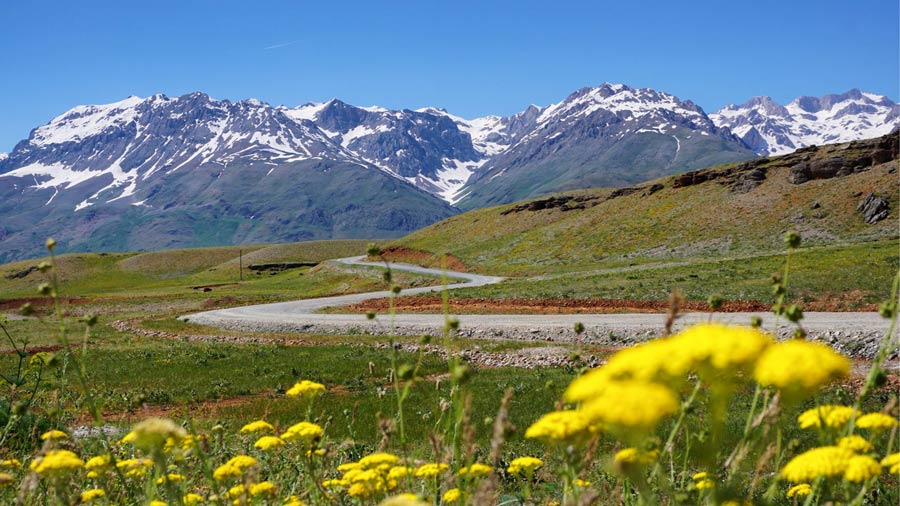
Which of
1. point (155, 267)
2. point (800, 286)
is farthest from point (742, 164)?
point (155, 267)

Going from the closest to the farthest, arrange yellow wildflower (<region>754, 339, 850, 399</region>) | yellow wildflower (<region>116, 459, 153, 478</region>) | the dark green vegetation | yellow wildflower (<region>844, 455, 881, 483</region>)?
yellow wildflower (<region>754, 339, 850, 399</region>), yellow wildflower (<region>844, 455, 881, 483</region>), yellow wildflower (<region>116, 459, 153, 478</region>), the dark green vegetation

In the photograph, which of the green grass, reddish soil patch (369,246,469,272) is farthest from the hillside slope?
the green grass

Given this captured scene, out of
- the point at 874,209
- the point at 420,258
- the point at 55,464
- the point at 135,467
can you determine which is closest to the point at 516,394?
the point at 135,467

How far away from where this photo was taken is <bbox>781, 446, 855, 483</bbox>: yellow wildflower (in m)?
2.28

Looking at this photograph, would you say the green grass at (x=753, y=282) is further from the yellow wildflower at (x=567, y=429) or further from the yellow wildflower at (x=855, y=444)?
the yellow wildflower at (x=567, y=429)

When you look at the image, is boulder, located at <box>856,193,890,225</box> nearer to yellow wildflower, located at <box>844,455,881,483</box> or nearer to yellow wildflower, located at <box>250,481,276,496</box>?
yellow wildflower, located at <box>844,455,881,483</box>

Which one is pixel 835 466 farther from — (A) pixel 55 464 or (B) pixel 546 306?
(B) pixel 546 306

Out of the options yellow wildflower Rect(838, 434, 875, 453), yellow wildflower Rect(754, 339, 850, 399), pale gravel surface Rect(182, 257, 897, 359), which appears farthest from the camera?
pale gravel surface Rect(182, 257, 897, 359)

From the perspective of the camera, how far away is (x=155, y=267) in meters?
156

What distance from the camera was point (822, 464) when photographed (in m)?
2.29

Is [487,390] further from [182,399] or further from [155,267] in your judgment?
[155,267]

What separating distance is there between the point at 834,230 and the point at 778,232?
5319 mm

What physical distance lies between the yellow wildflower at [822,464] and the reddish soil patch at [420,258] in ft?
249

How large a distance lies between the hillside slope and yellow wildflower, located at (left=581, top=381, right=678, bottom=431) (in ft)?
182
